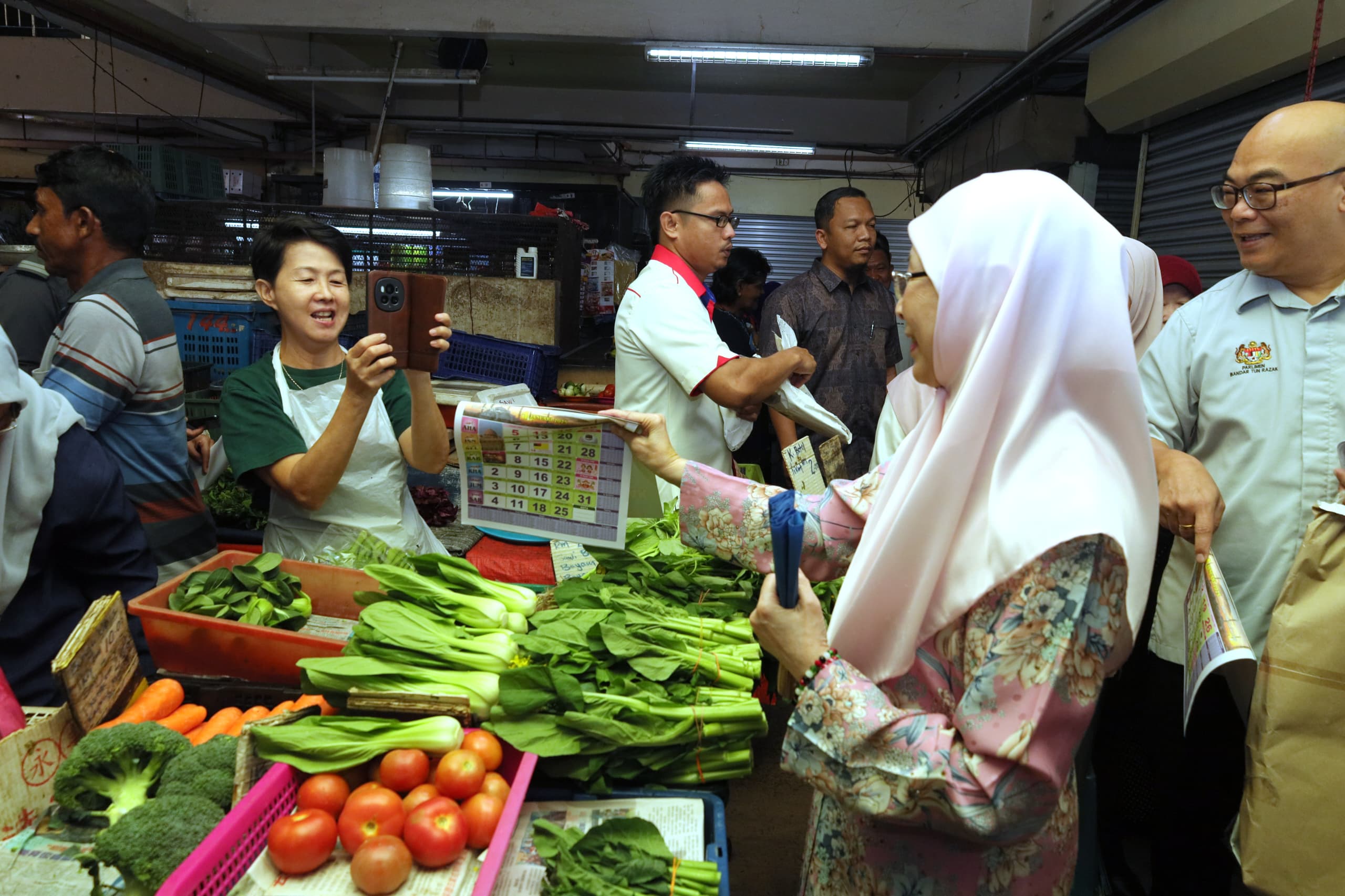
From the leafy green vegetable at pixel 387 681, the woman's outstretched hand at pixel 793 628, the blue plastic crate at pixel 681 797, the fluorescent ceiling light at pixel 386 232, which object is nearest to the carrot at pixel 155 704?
the leafy green vegetable at pixel 387 681

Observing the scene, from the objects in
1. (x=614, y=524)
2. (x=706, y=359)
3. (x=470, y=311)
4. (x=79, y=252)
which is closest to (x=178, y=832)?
(x=614, y=524)

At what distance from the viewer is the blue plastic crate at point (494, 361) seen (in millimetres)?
4961

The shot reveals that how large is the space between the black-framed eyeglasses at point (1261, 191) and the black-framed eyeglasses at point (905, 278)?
3.83ft

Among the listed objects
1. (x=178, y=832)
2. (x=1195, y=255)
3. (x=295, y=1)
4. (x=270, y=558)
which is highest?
(x=295, y=1)

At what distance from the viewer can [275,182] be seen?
11781 mm

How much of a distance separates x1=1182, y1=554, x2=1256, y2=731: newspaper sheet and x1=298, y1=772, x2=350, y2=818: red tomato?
148 centimetres

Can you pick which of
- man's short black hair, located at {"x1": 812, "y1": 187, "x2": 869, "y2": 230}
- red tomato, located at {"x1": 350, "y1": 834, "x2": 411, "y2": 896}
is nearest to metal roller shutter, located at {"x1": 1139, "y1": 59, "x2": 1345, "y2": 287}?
man's short black hair, located at {"x1": 812, "y1": 187, "x2": 869, "y2": 230}

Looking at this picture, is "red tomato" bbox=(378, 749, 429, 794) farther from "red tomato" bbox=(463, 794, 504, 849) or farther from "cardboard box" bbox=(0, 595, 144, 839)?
"cardboard box" bbox=(0, 595, 144, 839)

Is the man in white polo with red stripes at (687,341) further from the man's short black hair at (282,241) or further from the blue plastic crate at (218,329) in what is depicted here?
the blue plastic crate at (218,329)

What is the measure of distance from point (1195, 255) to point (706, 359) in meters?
4.85

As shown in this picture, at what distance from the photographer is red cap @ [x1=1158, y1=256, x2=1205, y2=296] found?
3.78 meters

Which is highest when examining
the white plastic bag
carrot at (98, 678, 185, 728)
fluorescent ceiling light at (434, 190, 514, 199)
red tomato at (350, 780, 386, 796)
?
fluorescent ceiling light at (434, 190, 514, 199)

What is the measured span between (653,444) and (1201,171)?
5623 millimetres

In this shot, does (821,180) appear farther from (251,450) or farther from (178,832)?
(178,832)
